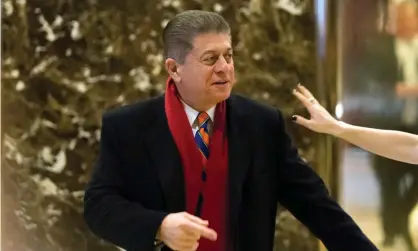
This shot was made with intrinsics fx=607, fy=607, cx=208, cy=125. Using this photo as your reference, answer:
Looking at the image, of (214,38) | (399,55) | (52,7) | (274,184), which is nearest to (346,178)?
(399,55)

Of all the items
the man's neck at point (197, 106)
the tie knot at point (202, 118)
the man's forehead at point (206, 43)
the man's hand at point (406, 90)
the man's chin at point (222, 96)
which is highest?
the man's forehead at point (206, 43)

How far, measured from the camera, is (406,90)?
6.18 feet

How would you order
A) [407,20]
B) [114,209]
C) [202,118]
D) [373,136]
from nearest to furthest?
[114,209] < [202,118] < [373,136] < [407,20]

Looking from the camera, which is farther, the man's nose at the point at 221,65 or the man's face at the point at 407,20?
the man's face at the point at 407,20

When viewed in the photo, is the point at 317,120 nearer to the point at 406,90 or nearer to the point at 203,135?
the point at 203,135

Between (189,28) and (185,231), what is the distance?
1.33 feet

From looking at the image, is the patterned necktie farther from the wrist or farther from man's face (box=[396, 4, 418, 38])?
man's face (box=[396, 4, 418, 38])

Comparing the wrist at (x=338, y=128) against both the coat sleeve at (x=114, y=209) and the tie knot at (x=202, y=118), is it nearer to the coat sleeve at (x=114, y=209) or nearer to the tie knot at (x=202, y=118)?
the tie knot at (x=202, y=118)

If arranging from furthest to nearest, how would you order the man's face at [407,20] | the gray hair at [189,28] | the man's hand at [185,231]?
the man's face at [407,20] → the gray hair at [189,28] → the man's hand at [185,231]

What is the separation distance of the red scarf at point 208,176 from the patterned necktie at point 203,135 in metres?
0.02

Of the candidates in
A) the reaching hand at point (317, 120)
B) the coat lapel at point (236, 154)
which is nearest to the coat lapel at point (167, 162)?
the coat lapel at point (236, 154)

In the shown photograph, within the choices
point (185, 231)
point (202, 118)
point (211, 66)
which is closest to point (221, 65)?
point (211, 66)

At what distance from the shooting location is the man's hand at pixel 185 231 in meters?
1.06

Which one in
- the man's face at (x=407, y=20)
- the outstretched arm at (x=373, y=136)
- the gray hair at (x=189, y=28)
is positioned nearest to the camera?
the gray hair at (x=189, y=28)
